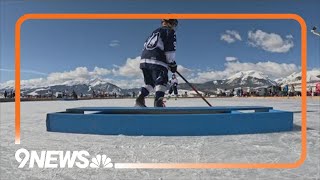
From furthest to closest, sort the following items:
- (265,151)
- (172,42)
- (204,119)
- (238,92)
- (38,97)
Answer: (238,92) → (38,97) → (172,42) → (204,119) → (265,151)

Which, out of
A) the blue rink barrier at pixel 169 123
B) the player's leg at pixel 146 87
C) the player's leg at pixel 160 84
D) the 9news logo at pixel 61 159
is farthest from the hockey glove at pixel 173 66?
the 9news logo at pixel 61 159

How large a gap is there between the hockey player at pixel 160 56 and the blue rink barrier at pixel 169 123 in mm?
757

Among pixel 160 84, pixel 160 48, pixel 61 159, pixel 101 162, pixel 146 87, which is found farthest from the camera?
pixel 146 87

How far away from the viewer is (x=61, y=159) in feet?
8.32

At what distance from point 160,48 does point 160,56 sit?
111mm

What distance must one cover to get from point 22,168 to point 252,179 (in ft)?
5.09

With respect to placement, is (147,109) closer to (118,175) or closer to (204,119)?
(204,119)

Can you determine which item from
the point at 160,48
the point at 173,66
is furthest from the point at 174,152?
the point at 160,48

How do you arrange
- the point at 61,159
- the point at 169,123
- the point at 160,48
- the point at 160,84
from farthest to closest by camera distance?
the point at 160,84 < the point at 160,48 < the point at 169,123 < the point at 61,159

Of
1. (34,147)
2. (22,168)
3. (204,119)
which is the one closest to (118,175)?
(22,168)

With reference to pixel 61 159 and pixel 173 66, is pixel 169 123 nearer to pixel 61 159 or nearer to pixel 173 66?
pixel 173 66

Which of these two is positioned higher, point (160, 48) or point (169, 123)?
point (160, 48)

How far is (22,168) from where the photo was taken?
2.26m

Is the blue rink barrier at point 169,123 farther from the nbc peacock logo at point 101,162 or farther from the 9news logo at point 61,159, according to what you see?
the nbc peacock logo at point 101,162
